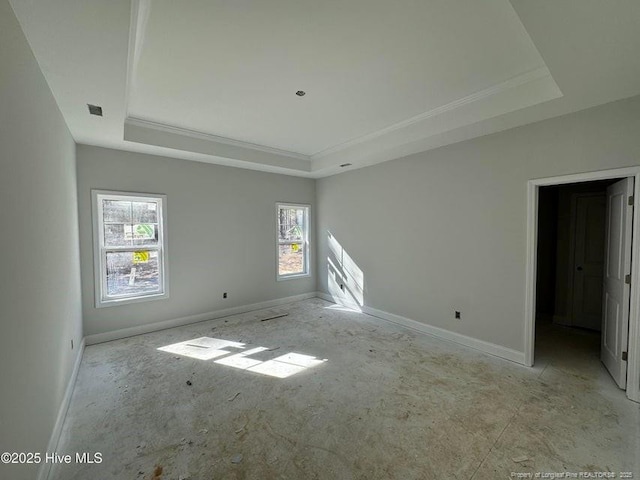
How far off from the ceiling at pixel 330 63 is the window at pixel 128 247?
2.75 ft

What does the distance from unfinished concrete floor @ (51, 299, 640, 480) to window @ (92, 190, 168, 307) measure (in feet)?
2.66

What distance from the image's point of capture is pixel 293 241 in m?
5.72

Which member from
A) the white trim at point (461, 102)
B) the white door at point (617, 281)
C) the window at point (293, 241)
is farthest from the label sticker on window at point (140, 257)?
the white door at point (617, 281)

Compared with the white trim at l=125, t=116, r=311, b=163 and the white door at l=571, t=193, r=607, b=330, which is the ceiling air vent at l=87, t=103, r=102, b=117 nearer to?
the white trim at l=125, t=116, r=311, b=163

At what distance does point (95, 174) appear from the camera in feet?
11.7

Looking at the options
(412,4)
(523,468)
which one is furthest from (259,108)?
(523,468)

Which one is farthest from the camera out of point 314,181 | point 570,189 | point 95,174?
point 314,181

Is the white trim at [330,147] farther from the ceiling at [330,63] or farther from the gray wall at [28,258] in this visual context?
the gray wall at [28,258]

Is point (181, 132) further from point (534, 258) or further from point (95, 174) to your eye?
point (534, 258)

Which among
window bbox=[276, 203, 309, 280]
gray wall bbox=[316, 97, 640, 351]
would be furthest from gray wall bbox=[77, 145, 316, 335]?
gray wall bbox=[316, 97, 640, 351]

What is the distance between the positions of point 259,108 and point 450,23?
205 cm

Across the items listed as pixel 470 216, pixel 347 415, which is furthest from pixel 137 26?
pixel 470 216

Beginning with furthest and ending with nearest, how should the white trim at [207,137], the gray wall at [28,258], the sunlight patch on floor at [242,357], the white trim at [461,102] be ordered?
1. the white trim at [207,137]
2. the sunlight patch on floor at [242,357]
3. the white trim at [461,102]
4. the gray wall at [28,258]

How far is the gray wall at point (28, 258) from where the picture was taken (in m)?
1.25
